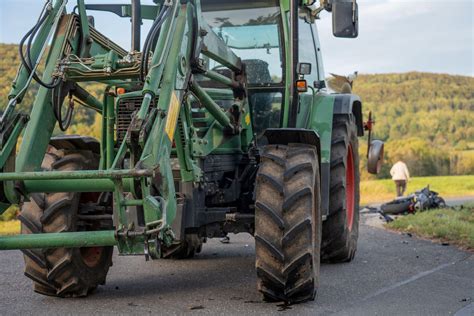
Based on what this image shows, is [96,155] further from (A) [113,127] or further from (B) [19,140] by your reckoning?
(B) [19,140]

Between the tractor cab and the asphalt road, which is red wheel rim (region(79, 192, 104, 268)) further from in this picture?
the tractor cab

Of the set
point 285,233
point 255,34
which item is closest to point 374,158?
point 255,34

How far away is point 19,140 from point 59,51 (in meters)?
0.82

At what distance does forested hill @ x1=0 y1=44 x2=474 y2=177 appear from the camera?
4550 cm

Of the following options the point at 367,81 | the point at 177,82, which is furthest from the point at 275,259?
the point at 367,81

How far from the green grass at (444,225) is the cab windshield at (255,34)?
384 cm

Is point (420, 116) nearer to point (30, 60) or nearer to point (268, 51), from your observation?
point (268, 51)

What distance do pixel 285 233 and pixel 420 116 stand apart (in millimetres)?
61604

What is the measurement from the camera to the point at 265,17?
8000 millimetres

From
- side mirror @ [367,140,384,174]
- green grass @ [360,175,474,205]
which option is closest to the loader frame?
side mirror @ [367,140,384,174]

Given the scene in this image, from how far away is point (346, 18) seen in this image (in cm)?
706

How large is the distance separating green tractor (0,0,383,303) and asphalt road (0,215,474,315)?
0.95ft

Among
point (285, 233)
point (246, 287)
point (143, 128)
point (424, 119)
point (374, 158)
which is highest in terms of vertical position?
point (143, 128)

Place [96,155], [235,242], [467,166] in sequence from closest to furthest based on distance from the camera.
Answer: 1. [96,155]
2. [235,242]
3. [467,166]
